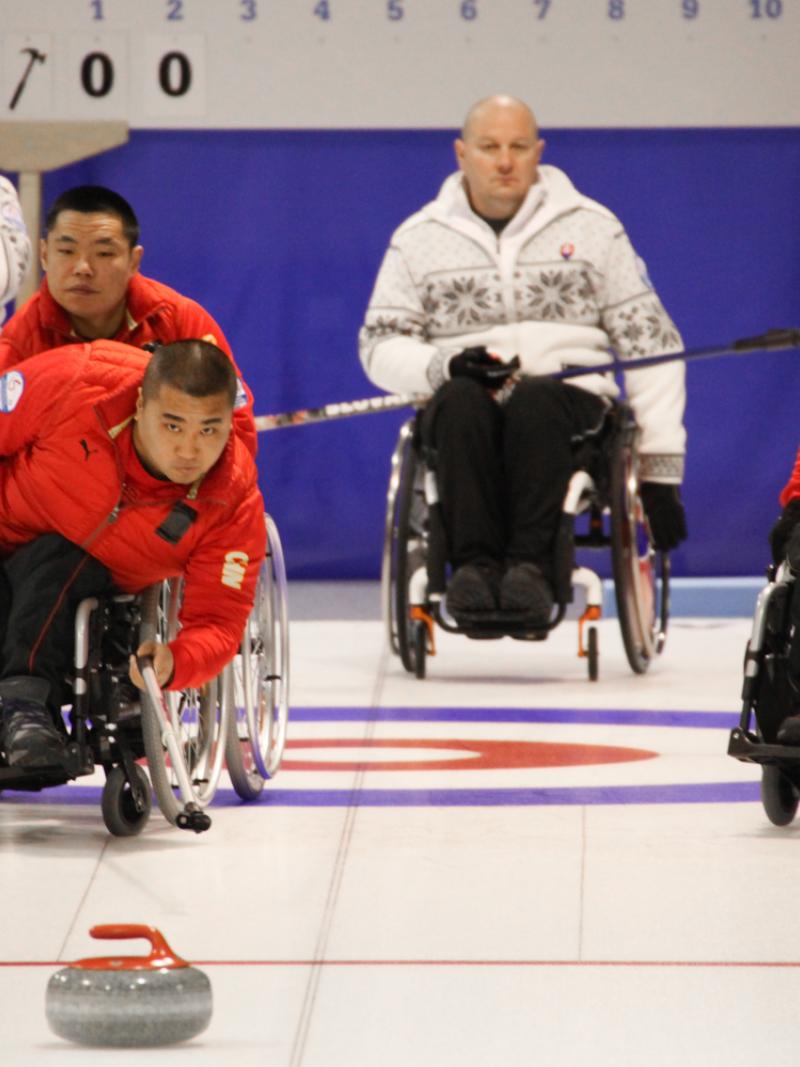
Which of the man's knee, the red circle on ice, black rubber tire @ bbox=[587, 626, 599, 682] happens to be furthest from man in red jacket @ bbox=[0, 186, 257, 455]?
black rubber tire @ bbox=[587, 626, 599, 682]

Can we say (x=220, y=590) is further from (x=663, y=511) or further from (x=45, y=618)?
(x=663, y=511)

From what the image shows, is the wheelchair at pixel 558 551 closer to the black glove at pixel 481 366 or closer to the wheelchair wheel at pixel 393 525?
the wheelchair wheel at pixel 393 525

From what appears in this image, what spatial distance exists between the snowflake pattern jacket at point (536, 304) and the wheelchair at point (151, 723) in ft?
4.70

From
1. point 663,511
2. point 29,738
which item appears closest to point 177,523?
point 29,738

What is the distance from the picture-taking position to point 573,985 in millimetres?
2328

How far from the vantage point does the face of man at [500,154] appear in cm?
482

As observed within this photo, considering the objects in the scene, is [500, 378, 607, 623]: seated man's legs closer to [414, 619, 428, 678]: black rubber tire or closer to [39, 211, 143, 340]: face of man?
[414, 619, 428, 678]: black rubber tire

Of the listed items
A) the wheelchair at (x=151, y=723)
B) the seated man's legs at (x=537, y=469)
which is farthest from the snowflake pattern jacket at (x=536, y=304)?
the wheelchair at (x=151, y=723)

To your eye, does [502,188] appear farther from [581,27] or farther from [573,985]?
[573,985]

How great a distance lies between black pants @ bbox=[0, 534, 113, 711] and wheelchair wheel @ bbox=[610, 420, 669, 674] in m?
1.71

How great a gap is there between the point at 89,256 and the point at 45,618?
0.60 metres

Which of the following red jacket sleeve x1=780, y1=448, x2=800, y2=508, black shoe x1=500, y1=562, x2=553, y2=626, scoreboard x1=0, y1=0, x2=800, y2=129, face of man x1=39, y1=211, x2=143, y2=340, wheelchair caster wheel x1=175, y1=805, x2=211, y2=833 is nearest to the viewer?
wheelchair caster wheel x1=175, y1=805, x2=211, y2=833

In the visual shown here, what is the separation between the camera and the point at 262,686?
137 inches

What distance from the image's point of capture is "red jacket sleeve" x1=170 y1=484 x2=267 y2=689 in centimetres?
300
